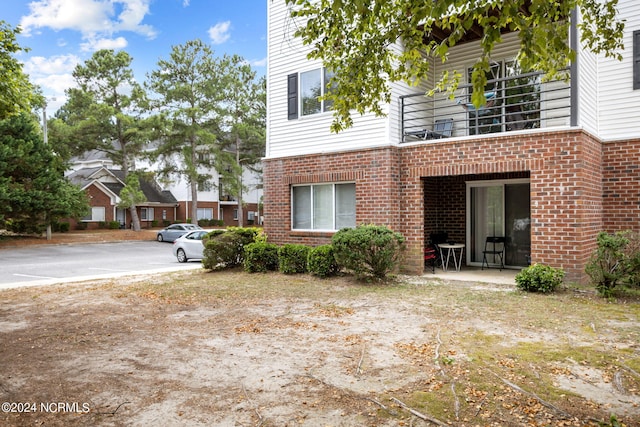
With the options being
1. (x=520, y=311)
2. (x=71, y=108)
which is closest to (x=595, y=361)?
(x=520, y=311)

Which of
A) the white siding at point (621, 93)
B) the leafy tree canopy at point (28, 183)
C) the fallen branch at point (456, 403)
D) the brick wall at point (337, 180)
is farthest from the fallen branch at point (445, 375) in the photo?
the leafy tree canopy at point (28, 183)

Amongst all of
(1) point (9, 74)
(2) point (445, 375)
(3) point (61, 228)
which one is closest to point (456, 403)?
(2) point (445, 375)

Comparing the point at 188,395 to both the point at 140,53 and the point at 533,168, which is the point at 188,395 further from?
the point at 140,53

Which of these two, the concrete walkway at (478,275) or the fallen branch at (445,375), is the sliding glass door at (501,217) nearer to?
the concrete walkway at (478,275)

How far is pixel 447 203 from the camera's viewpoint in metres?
13.8

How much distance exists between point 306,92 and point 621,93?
7.87 metres

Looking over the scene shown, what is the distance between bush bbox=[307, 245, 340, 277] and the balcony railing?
11.8 ft

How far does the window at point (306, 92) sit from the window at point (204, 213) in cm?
3574

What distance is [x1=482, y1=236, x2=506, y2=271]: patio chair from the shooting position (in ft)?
42.3

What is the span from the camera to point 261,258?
12922 millimetres

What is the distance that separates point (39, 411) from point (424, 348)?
407 centimetres

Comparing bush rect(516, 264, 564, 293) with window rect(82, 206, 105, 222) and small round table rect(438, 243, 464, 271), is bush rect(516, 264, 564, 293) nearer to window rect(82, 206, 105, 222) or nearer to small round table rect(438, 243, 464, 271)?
small round table rect(438, 243, 464, 271)

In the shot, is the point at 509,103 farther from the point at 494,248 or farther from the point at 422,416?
the point at 422,416

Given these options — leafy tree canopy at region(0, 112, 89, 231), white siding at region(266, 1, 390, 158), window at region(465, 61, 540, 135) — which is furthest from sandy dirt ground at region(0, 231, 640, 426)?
leafy tree canopy at region(0, 112, 89, 231)
